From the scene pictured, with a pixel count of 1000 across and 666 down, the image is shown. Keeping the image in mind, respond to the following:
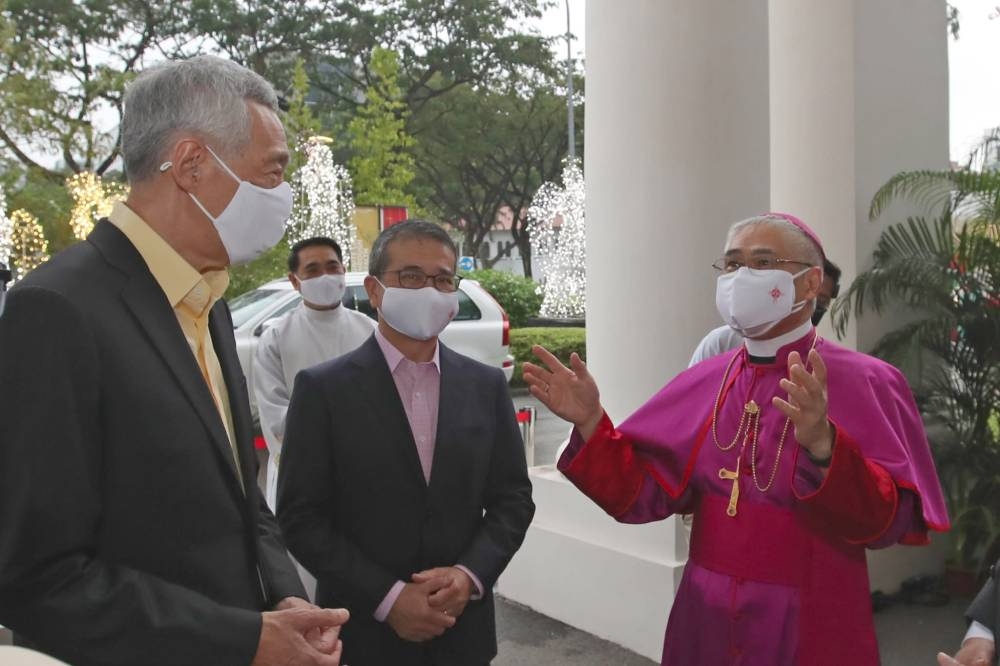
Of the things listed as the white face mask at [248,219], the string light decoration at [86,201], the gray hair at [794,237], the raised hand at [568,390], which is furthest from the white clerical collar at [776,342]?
the string light decoration at [86,201]

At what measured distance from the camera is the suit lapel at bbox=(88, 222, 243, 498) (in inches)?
69.2

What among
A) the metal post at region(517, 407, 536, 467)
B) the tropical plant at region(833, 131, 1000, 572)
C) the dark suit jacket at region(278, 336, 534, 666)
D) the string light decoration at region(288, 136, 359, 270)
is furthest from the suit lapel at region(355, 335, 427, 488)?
the string light decoration at region(288, 136, 359, 270)

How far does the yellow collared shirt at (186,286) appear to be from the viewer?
1878 mm

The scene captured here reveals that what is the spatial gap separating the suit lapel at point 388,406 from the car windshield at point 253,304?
29.6 ft

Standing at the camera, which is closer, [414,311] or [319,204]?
[414,311]

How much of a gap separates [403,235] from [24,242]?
75.6 feet

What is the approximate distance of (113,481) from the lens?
5.49 feet

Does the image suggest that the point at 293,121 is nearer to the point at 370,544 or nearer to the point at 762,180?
the point at 762,180

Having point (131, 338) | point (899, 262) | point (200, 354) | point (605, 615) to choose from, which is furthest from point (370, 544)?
point (899, 262)

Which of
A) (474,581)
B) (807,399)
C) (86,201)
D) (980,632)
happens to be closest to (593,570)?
(474,581)

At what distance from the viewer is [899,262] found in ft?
17.8

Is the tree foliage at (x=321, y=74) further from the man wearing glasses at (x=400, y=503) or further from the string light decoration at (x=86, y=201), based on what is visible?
the man wearing glasses at (x=400, y=503)

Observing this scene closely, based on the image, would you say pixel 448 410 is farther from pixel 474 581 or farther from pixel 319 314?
pixel 319 314

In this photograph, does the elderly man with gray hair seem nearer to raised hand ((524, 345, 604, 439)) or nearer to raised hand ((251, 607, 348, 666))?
raised hand ((251, 607, 348, 666))
